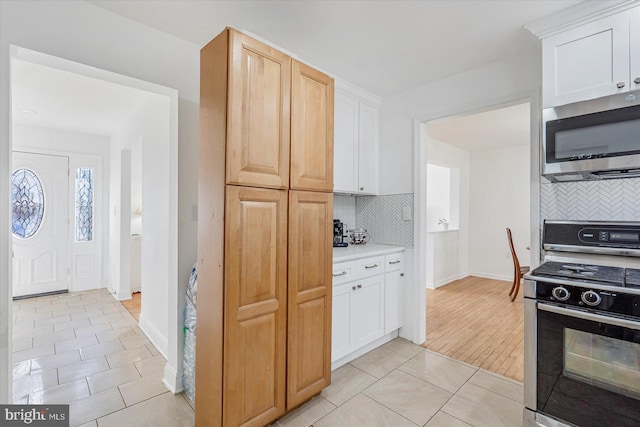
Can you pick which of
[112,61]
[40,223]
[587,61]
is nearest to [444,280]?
[587,61]

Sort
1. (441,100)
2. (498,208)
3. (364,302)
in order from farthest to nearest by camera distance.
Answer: (498,208) → (441,100) → (364,302)

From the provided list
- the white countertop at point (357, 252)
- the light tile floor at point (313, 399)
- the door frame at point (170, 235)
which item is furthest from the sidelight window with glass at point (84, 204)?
the white countertop at point (357, 252)

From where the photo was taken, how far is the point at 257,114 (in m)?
1.60

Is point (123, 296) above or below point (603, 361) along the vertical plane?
below

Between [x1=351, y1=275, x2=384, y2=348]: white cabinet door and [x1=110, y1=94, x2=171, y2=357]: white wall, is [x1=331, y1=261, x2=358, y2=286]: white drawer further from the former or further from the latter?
[x1=110, y1=94, x2=171, y2=357]: white wall

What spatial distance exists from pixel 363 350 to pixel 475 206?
4.70 metres

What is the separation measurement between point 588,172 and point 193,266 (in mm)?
2707

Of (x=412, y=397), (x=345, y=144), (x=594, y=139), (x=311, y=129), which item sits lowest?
(x=412, y=397)

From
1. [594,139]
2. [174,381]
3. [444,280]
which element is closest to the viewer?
[594,139]

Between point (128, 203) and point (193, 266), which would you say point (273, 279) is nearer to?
point (193, 266)

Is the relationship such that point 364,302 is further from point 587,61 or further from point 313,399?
point 587,61

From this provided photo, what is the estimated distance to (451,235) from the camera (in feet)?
18.6

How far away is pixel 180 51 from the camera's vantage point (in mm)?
2119

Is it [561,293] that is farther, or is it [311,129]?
[311,129]
